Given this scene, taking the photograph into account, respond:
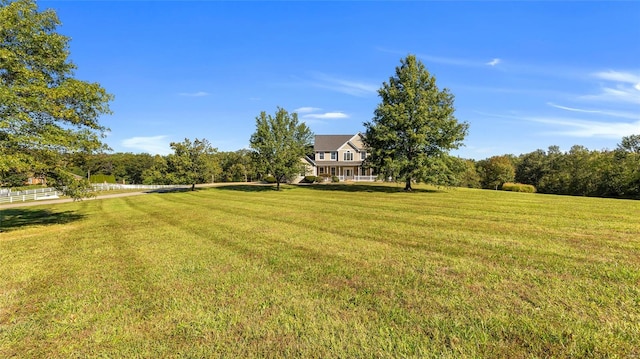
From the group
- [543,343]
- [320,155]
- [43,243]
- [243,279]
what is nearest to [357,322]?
[543,343]

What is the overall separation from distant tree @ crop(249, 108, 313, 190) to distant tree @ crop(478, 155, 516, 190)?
53216mm

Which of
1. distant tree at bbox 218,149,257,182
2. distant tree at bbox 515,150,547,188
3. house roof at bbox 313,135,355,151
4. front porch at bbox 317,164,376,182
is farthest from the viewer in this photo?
distant tree at bbox 218,149,257,182

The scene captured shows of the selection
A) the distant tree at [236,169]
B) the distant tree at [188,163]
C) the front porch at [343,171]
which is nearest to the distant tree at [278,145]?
the distant tree at [188,163]

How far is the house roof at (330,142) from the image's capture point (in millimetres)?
56000

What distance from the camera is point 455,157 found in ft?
93.8

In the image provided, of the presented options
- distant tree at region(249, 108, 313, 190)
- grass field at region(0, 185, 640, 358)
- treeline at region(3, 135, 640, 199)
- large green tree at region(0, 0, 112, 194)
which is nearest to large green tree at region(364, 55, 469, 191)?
treeline at region(3, 135, 640, 199)

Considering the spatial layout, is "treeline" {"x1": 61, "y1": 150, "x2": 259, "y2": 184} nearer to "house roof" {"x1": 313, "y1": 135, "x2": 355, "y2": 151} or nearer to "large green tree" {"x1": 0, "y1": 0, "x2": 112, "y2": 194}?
"large green tree" {"x1": 0, "y1": 0, "x2": 112, "y2": 194}

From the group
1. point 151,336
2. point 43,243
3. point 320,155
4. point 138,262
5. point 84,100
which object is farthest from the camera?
point 320,155

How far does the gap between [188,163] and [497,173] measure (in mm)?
67747

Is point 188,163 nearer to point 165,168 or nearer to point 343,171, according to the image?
point 165,168

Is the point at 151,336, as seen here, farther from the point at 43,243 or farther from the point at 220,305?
the point at 43,243

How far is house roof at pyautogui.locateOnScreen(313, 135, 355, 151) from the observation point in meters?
56.0

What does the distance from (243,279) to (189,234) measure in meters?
6.19

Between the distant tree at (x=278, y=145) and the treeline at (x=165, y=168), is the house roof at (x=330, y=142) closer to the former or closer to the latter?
the treeline at (x=165, y=168)
